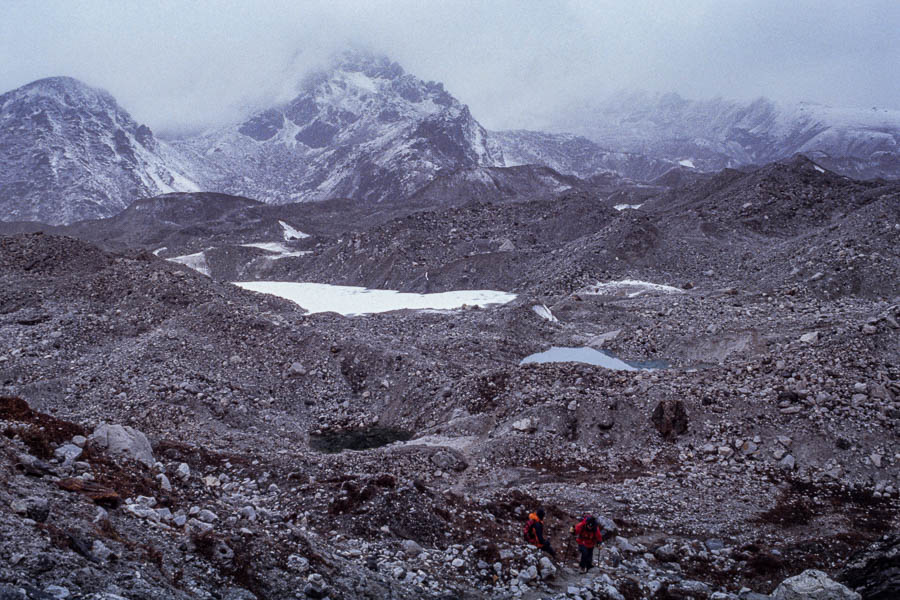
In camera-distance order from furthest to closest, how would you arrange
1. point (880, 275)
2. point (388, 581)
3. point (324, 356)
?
1. point (880, 275)
2. point (324, 356)
3. point (388, 581)

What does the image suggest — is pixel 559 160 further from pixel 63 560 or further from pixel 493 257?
pixel 63 560

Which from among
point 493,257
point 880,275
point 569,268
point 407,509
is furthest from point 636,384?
point 493,257

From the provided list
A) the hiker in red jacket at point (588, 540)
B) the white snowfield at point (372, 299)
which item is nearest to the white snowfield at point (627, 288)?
the white snowfield at point (372, 299)

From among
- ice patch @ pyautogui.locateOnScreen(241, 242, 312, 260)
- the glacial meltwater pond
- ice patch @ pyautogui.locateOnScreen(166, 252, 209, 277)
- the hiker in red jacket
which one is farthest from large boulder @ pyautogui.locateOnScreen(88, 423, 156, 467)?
ice patch @ pyautogui.locateOnScreen(166, 252, 209, 277)

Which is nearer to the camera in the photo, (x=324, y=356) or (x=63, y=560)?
(x=63, y=560)

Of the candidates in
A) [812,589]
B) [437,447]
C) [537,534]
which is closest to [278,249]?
[437,447]

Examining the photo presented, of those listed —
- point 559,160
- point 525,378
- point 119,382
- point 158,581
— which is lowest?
point 158,581

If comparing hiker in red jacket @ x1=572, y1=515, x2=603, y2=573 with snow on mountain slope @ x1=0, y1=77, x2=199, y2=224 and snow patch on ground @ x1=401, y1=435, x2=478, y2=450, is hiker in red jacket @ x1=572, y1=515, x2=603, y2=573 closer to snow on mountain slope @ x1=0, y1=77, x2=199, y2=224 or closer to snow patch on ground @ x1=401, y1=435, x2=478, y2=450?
snow patch on ground @ x1=401, y1=435, x2=478, y2=450
